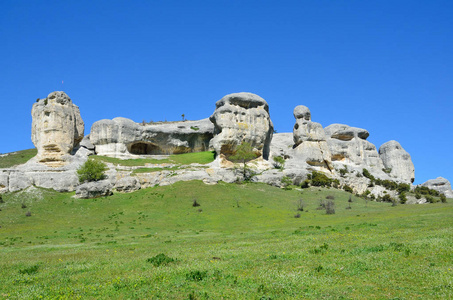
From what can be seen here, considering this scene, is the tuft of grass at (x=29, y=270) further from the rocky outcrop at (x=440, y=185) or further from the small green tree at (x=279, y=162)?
the rocky outcrop at (x=440, y=185)

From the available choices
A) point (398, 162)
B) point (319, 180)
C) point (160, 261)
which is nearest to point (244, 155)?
point (319, 180)

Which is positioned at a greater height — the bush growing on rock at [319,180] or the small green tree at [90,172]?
the small green tree at [90,172]

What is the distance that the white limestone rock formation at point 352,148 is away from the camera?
84.8 metres

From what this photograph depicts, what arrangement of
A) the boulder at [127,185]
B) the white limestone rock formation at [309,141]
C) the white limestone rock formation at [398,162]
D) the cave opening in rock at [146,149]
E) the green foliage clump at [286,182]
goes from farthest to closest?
the white limestone rock formation at [398,162]
the cave opening in rock at [146,149]
the white limestone rock formation at [309,141]
the green foliage clump at [286,182]
the boulder at [127,185]

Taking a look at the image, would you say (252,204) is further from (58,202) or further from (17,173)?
(17,173)

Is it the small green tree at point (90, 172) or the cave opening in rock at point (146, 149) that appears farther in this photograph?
the cave opening in rock at point (146, 149)

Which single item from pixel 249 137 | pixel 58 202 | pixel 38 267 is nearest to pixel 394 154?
pixel 249 137

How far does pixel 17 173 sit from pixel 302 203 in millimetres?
37896

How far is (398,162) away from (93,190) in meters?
66.0

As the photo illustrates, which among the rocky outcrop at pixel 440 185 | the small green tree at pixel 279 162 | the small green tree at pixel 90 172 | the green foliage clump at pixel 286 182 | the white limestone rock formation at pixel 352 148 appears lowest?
the rocky outcrop at pixel 440 185

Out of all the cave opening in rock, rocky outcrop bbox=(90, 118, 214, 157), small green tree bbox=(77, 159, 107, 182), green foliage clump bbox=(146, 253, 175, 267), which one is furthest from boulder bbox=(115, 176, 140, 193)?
green foliage clump bbox=(146, 253, 175, 267)

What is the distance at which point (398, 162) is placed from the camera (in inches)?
3531

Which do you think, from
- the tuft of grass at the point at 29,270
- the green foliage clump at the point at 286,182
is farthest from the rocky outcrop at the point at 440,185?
the tuft of grass at the point at 29,270

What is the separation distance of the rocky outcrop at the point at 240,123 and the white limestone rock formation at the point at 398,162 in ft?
112
